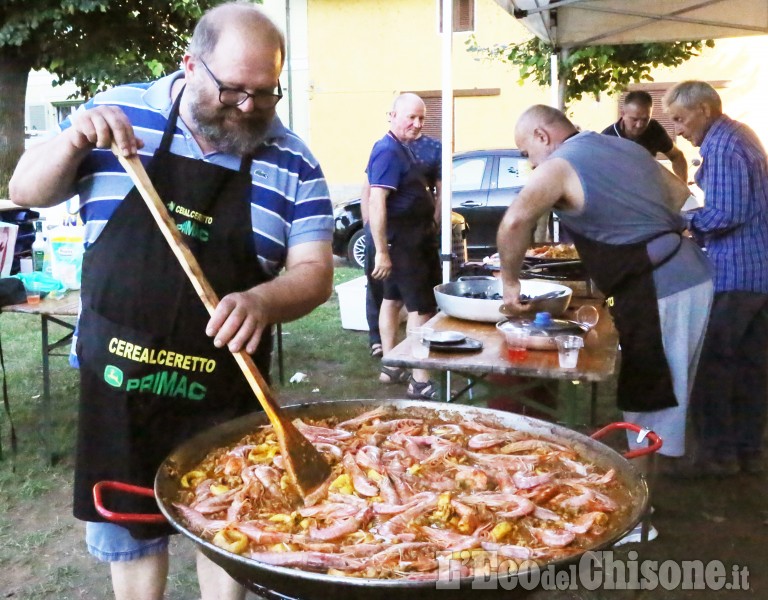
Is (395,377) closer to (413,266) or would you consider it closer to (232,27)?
(413,266)

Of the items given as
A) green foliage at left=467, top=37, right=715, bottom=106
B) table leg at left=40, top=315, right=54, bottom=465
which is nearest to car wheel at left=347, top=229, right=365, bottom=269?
green foliage at left=467, top=37, right=715, bottom=106

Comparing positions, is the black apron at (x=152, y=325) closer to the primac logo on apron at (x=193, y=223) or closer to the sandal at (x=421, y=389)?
the primac logo on apron at (x=193, y=223)

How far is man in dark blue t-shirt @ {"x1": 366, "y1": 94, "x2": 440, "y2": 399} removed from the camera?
5.22 meters

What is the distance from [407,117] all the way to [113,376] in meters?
3.71

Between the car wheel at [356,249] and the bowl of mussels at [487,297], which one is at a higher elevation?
the bowl of mussels at [487,297]

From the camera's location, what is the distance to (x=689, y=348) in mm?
3209

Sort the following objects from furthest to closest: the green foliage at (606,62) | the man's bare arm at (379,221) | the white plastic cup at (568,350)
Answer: the green foliage at (606,62)
the man's bare arm at (379,221)
the white plastic cup at (568,350)

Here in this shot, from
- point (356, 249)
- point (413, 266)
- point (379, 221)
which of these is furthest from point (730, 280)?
point (356, 249)

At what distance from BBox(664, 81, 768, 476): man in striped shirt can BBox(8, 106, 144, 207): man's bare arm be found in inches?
118

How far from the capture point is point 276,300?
76.3 inches

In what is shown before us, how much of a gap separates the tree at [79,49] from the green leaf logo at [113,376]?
30.9ft

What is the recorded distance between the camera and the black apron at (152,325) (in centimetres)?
197

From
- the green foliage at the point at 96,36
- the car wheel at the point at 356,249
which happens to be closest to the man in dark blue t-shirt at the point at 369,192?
the car wheel at the point at 356,249

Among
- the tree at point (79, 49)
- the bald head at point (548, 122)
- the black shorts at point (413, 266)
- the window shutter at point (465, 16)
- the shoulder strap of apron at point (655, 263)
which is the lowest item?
the black shorts at point (413, 266)
